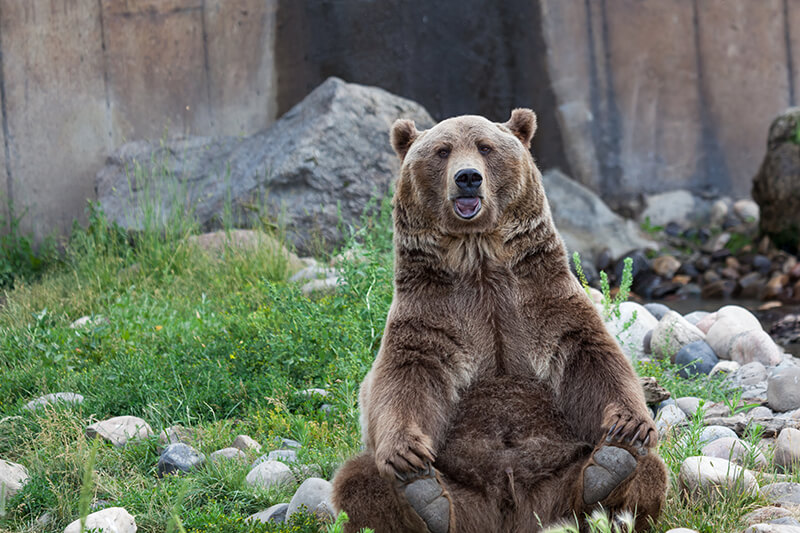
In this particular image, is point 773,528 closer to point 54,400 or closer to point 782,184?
point 54,400

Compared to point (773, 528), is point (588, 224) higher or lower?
lower

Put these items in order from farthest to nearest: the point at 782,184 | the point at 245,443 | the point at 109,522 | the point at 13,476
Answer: the point at 782,184 → the point at 245,443 → the point at 13,476 → the point at 109,522

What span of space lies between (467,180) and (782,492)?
5.38ft

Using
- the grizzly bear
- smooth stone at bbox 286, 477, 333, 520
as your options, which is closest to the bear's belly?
the grizzly bear

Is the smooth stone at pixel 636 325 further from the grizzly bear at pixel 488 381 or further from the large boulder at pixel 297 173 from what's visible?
the large boulder at pixel 297 173

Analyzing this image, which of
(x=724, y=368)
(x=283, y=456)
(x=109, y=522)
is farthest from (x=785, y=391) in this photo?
(x=109, y=522)

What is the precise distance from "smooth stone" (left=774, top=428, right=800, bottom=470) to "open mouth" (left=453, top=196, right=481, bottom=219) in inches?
67.9

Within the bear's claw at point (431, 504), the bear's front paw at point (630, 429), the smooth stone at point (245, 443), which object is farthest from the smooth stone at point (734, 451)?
the smooth stone at point (245, 443)

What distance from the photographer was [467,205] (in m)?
2.97

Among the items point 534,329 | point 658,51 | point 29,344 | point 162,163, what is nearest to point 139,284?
point 29,344

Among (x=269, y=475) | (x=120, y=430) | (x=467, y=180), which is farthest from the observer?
(x=120, y=430)

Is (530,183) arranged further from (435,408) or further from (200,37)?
(200,37)

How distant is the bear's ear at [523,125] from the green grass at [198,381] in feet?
4.36

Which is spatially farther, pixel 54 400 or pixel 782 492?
pixel 54 400
